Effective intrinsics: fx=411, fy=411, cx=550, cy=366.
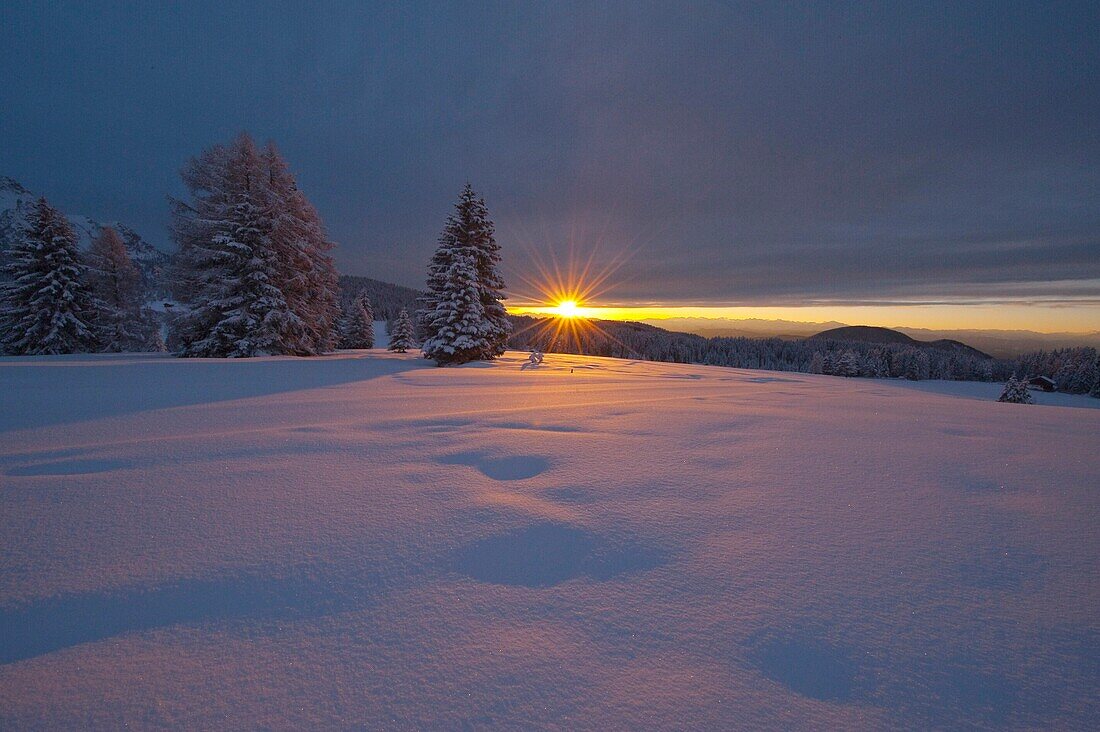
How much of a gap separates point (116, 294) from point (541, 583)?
3139 cm

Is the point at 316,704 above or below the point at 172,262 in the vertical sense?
below

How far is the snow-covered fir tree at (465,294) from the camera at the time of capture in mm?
14766

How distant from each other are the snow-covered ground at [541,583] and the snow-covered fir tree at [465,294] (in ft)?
37.1

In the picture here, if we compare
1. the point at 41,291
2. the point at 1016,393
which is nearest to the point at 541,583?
the point at 41,291

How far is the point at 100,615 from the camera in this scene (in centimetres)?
145

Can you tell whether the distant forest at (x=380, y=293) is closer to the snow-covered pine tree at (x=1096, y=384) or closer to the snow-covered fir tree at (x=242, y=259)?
the snow-covered fir tree at (x=242, y=259)

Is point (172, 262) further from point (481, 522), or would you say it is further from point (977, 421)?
point (977, 421)

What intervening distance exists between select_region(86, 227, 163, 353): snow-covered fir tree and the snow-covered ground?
2512 cm

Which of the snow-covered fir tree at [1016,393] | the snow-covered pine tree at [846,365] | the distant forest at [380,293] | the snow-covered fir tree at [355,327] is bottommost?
the snow-covered fir tree at [1016,393]

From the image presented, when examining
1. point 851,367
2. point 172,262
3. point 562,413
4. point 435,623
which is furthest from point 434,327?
point 851,367

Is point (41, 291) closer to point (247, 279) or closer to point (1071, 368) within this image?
point (247, 279)

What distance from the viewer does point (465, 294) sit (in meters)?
15.2

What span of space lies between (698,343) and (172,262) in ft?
344

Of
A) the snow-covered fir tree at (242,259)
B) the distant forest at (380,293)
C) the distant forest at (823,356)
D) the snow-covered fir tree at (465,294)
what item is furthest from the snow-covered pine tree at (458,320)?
the distant forest at (380,293)
